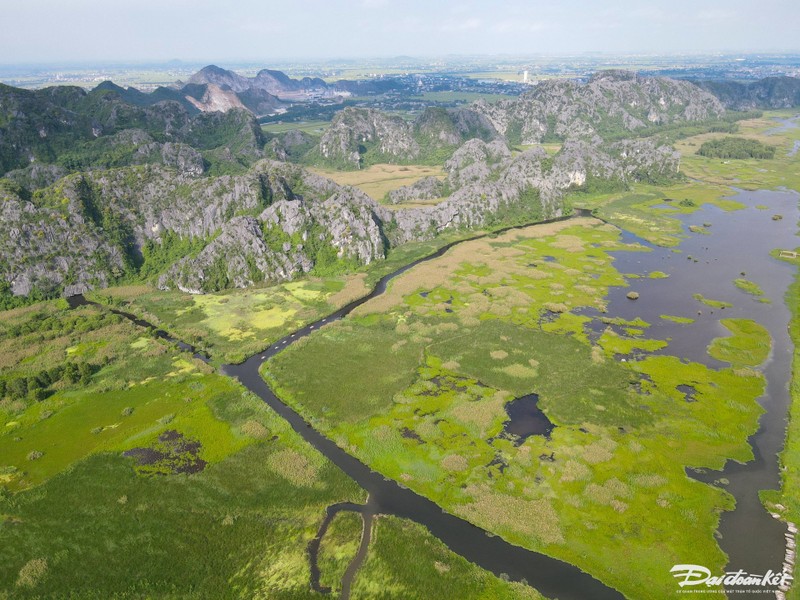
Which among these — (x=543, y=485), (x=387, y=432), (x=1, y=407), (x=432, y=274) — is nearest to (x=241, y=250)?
(x=432, y=274)

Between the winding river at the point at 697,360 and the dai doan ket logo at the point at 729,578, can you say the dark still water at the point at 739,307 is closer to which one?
the winding river at the point at 697,360

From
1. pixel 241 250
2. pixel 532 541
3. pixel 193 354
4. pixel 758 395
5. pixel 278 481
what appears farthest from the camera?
pixel 241 250

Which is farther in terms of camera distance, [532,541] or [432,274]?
[432,274]

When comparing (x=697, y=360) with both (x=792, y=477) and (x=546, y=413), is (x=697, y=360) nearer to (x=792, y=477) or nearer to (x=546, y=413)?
(x=792, y=477)

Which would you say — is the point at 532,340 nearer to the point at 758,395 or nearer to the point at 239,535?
the point at 758,395

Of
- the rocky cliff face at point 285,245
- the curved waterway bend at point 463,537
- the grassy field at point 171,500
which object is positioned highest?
the rocky cliff face at point 285,245

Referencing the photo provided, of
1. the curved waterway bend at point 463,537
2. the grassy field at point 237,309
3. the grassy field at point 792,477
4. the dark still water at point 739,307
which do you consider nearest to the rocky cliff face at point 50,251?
the grassy field at point 237,309

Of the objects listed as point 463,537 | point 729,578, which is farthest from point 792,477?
point 463,537

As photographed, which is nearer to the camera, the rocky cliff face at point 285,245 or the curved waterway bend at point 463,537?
the curved waterway bend at point 463,537
